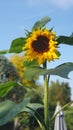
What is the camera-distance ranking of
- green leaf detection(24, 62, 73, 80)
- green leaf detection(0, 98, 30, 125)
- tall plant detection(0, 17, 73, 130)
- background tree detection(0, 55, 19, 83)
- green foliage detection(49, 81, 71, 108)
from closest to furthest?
green leaf detection(0, 98, 30, 125)
green leaf detection(24, 62, 73, 80)
tall plant detection(0, 17, 73, 130)
background tree detection(0, 55, 19, 83)
green foliage detection(49, 81, 71, 108)

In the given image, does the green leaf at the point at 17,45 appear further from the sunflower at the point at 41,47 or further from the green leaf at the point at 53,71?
the green leaf at the point at 53,71

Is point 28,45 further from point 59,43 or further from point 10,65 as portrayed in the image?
point 10,65

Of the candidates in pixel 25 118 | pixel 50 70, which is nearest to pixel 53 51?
pixel 50 70

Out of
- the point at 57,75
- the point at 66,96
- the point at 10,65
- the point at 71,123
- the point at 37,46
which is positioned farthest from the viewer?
the point at 66,96

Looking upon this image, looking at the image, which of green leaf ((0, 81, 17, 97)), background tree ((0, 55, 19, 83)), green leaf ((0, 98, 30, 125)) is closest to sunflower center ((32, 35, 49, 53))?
green leaf ((0, 81, 17, 97))

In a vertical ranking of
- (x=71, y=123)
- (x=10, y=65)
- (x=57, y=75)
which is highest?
(x=10, y=65)

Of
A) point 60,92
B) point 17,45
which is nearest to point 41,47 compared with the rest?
point 17,45

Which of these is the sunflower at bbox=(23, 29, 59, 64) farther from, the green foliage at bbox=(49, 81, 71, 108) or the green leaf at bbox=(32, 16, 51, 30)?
the green foliage at bbox=(49, 81, 71, 108)
